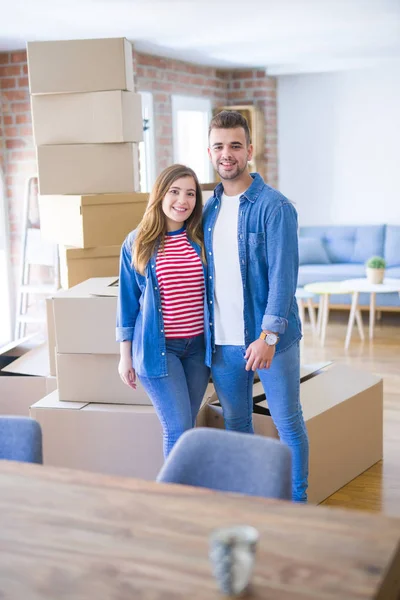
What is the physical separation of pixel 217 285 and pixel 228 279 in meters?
0.04

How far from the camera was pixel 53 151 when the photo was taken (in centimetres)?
375

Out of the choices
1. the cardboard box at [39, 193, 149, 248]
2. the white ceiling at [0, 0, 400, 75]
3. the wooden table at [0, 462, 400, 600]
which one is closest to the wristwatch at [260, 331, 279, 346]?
the wooden table at [0, 462, 400, 600]

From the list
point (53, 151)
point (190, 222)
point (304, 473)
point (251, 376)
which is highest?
point (53, 151)

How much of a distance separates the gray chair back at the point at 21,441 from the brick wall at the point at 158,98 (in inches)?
166

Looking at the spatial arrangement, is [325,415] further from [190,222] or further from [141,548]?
[141,548]

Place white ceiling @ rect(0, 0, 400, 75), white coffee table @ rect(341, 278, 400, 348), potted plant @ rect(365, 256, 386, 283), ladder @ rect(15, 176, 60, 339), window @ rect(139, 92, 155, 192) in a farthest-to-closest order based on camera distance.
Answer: window @ rect(139, 92, 155, 192), potted plant @ rect(365, 256, 386, 283), white coffee table @ rect(341, 278, 400, 348), ladder @ rect(15, 176, 60, 339), white ceiling @ rect(0, 0, 400, 75)

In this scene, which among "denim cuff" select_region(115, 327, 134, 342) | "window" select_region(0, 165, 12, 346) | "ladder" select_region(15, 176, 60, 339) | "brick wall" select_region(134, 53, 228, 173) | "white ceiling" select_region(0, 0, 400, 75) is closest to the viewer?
"denim cuff" select_region(115, 327, 134, 342)

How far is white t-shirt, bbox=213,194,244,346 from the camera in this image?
2.61 metres

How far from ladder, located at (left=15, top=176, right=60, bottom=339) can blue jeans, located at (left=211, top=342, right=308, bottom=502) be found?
3.31m

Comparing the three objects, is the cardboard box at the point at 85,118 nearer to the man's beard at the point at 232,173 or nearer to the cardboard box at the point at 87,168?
the cardboard box at the point at 87,168

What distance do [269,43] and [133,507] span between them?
5.12 m

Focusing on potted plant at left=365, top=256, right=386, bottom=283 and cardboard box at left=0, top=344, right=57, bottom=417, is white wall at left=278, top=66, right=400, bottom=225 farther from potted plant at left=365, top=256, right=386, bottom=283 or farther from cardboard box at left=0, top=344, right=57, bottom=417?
cardboard box at left=0, top=344, right=57, bottom=417

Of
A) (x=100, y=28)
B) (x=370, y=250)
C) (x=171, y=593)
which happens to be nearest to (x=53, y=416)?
(x=171, y=593)

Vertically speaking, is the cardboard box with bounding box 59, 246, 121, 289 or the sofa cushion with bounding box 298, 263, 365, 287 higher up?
the cardboard box with bounding box 59, 246, 121, 289
